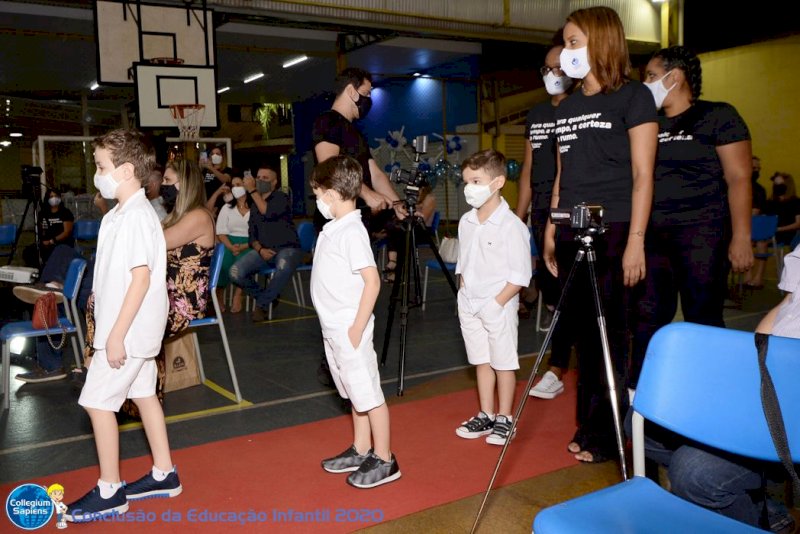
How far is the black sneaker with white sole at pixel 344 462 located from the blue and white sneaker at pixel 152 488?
587 mm

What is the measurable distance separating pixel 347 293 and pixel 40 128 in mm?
22530

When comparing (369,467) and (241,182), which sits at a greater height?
(241,182)

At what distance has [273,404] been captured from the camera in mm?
3967

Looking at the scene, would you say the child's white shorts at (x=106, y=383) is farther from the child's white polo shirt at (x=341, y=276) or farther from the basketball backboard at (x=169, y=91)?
the basketball backboard at (x=169, y=91)

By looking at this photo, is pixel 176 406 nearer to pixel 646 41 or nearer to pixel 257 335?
pixel 257 335

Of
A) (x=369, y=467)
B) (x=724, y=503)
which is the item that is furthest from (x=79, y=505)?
(x=724, y=503)

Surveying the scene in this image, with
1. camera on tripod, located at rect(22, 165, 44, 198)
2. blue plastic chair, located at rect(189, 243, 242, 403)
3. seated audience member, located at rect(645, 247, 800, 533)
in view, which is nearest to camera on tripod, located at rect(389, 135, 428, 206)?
blue plastic chair, located at rect(189, 243, 242, 403)

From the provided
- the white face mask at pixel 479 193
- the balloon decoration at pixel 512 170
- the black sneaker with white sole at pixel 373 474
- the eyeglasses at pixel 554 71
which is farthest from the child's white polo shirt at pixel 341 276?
the balloon decoration at pixel 512 170

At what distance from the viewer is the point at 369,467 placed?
2803mm

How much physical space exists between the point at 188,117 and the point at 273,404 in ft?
19.2

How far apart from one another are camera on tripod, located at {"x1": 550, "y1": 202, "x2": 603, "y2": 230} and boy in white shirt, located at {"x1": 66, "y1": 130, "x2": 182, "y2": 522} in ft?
4.71

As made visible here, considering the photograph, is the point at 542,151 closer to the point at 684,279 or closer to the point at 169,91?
the point at 684,279

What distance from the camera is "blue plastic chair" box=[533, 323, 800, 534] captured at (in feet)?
5.14

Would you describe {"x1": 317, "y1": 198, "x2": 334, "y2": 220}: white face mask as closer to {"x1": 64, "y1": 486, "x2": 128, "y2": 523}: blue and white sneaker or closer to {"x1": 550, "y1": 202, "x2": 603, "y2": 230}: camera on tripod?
{"x1": 550, "y1": 202, "x2": 603, "y2": 230}: camera on tripod
